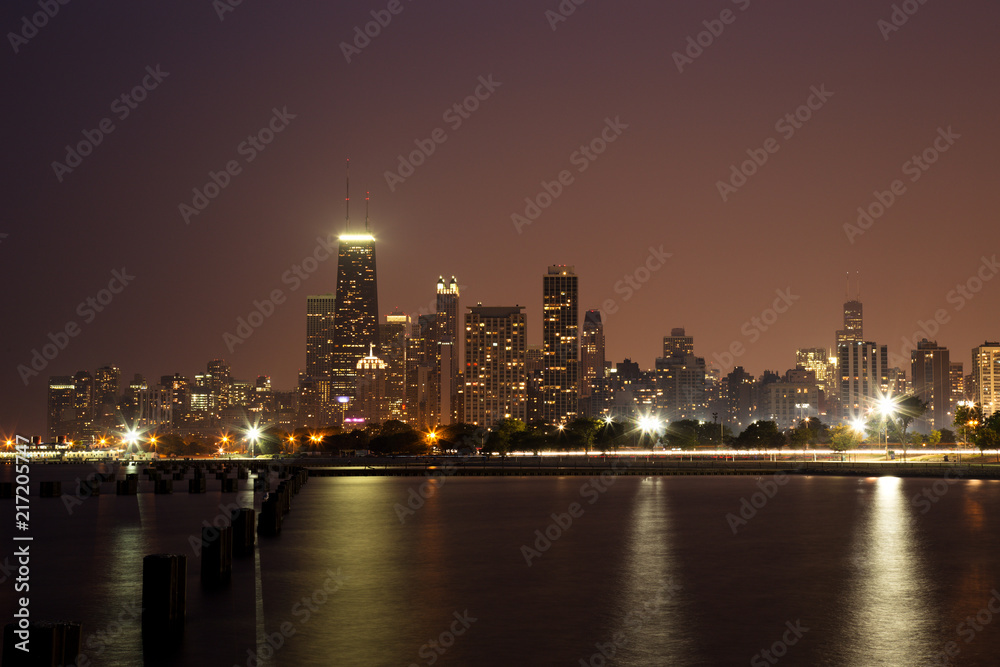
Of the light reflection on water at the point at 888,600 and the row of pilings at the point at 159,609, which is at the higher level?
the row of pilings at the point at 159,609

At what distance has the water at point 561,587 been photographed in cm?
1772

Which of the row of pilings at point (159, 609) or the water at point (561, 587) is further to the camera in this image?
the water at point (561, 587)

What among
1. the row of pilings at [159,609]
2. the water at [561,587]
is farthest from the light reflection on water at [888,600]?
the row of pilings at [159,609]

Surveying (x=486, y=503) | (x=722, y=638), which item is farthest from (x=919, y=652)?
(x=486, y=503)

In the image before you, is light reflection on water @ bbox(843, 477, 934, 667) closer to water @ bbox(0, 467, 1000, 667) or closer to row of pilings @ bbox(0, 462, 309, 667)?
water @ bbox(0, 467, 1000, 667)

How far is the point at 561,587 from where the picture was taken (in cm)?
2445

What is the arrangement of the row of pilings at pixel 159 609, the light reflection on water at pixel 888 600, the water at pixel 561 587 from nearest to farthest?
the row of pilings at pixel 159 609, the light reflection on water at pixel 888 600, the water at pixel 561 587

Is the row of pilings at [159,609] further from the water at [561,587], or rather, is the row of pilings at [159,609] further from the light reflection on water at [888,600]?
the light reflection on water at [888,600]

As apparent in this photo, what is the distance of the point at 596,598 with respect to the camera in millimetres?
22859

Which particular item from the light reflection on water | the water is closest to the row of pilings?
the water

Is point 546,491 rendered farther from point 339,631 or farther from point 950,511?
point 339,631

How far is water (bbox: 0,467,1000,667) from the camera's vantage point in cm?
1772

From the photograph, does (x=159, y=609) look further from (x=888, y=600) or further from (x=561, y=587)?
(x=888, y=600)

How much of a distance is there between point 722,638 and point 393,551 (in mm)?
15655
